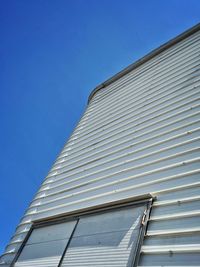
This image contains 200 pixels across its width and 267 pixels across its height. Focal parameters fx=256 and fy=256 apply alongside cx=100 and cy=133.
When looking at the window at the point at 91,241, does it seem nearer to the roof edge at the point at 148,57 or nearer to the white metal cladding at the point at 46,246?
the white metal cladding at the point at 46,246

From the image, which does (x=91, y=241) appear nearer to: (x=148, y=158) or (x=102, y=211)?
(x=102, y=211)

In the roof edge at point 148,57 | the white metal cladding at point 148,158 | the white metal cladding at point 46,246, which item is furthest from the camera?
the roof edge at point 148,57

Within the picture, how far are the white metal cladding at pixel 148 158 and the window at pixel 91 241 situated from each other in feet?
0.59

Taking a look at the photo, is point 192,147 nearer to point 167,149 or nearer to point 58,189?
point 167,149

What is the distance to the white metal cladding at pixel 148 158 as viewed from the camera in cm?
230

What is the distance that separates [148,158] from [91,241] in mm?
1197

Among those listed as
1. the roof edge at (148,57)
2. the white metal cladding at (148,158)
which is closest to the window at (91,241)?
the white metal cladding at (148,158)

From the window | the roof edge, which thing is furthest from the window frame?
the roof edge

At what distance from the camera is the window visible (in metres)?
2.48

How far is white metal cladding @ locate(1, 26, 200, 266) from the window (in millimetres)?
180

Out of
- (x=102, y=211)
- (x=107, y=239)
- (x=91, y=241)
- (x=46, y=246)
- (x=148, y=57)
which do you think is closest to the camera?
(x=107, y=239)

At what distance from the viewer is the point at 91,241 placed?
2844 mm

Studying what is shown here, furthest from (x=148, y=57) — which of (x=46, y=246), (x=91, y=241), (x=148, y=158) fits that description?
(x=46, y=246)

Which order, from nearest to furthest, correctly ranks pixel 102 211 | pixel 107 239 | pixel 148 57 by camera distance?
pixel 107 239 → pixel 102 211 → pixel 148 57
